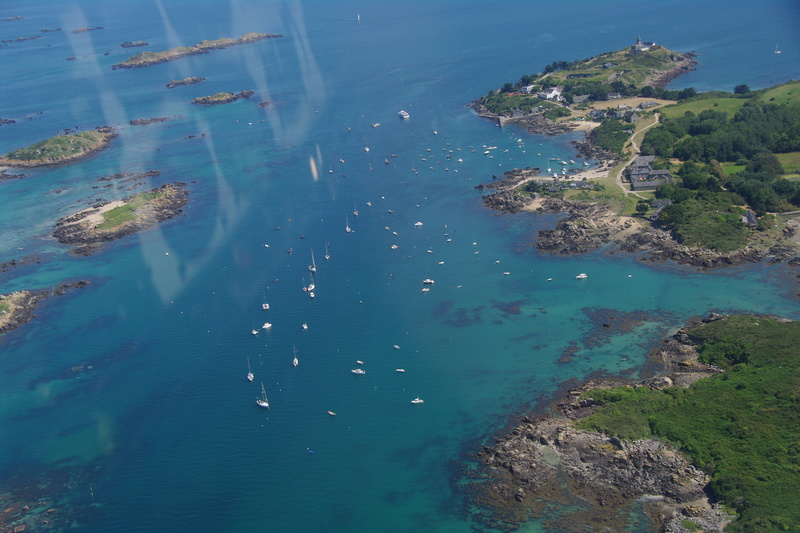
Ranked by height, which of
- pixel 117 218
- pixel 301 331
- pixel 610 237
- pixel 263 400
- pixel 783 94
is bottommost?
pixel 610 237

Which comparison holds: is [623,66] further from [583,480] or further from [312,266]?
[583,480]

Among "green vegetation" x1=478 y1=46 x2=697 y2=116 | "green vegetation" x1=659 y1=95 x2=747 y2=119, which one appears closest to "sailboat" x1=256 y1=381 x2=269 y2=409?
"green vegetation" x1=478 y1=46 x2=697 y2=116

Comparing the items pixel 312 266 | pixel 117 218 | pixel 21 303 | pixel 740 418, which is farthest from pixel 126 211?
pixel 740 418

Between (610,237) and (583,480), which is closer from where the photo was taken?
(583,480)

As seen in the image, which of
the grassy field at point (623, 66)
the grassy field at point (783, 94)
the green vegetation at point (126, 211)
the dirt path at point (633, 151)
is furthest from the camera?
the grassy field at point (623, 66)

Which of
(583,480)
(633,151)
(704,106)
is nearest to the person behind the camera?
(583,480)

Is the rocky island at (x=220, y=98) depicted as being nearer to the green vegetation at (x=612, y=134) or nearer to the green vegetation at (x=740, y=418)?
the green vegetation at (x=612, y=134)

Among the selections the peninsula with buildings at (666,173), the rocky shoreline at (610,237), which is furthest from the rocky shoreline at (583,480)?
the peninsula with buildings at (666,173)
